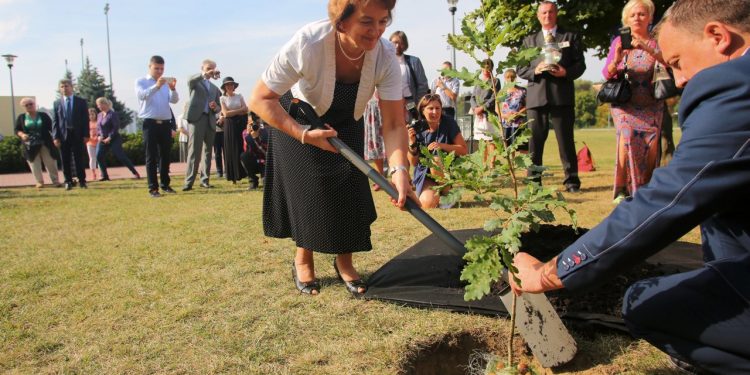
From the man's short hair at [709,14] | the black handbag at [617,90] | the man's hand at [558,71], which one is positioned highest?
the man's hand at [558,71]

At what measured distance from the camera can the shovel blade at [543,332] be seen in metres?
2.32

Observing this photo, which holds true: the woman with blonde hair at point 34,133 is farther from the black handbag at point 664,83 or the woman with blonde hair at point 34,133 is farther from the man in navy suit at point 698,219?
the man in navy suit at point 698,219

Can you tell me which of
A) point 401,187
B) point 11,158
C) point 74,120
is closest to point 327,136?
point 401,187

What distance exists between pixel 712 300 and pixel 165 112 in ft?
28.0

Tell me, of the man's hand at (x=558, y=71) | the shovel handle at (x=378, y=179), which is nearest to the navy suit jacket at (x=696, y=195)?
the shovel handle at (x=378, y=179)

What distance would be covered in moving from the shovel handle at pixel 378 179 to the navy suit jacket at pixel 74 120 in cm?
907

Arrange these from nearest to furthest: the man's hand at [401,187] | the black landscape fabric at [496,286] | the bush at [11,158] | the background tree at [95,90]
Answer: the man's hand at [401,187]
the black landscape fabric at [496,286]
the bush at [11,158]
the background tree at [95,90]

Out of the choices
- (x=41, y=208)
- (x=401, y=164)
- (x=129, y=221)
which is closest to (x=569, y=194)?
(x=401, y=164)

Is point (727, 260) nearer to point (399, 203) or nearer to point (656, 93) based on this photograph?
point (399, 203)

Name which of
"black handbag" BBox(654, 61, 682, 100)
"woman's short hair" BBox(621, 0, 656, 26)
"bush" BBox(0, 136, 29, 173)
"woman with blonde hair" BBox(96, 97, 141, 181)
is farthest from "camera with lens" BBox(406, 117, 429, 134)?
"bush" BBox(0, 136, 29, 173)

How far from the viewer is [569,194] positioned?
22.0 feet

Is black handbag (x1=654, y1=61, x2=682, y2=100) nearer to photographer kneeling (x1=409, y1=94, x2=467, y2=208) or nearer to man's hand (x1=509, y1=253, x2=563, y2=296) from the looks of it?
photographer kneeling (x1=409, y1=94, x2=467, y2=208)

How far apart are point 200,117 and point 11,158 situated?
11.9 metres

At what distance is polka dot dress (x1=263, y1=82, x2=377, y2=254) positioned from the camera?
320 cm
